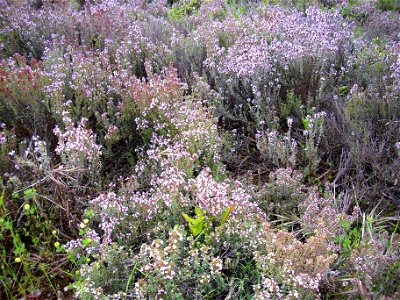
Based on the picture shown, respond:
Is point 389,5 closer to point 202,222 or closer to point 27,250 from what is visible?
point 202,222

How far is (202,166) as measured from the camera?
2.84 metres

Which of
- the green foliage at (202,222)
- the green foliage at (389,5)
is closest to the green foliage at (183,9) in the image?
the green foliage at (389,5)

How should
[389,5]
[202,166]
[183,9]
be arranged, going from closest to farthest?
1. [202,166]
2. [389,5]
3. [183,9]

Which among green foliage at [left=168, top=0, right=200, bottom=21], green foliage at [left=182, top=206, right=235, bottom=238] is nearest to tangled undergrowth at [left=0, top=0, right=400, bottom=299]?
green foliage at [left=182, top=206, right=235, bottom=238]

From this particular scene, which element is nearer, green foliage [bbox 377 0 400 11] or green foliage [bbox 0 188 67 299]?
green foliage [bbox 0 188 67 299]

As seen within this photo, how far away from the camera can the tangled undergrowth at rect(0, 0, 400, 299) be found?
204 cm

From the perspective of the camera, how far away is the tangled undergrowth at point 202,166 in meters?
2.04

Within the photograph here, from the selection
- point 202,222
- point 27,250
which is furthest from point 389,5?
point 27,250

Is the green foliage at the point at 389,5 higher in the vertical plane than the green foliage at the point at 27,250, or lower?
higher

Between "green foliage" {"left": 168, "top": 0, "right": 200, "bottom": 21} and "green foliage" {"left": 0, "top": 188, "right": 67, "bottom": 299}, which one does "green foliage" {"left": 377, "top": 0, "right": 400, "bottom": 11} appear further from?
"green foliage" {"left": 0, "top": 188, "right": 67, "bottom": 299}

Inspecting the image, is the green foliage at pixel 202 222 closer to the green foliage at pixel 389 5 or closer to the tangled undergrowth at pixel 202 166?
the tangled undergrowth at pixel 202 166

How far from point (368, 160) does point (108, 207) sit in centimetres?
184

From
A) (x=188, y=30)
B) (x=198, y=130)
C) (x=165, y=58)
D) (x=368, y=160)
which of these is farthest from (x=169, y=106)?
(x=188, y=30)

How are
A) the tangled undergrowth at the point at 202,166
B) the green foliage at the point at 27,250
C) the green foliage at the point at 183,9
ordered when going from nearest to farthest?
the tangled undergrowth at the point at 202,166, the green foliage at the point at 27,250, the green foliage at the point at 183,9
